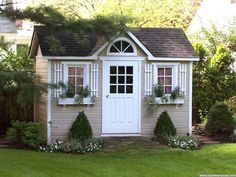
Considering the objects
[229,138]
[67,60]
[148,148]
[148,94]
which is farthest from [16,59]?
[229,138]

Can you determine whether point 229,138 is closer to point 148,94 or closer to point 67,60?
point 148,94

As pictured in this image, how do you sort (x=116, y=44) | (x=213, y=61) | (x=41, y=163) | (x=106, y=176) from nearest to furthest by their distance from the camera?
1. (x=106, y=176)
2. (x=41, y=163)
3. (x=116, y=44)
4. (x=213, y=61)

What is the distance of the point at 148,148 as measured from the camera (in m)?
12.5

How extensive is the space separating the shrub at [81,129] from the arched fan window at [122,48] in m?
1.77

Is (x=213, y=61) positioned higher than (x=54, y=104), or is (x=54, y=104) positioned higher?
(x=213, y=61)

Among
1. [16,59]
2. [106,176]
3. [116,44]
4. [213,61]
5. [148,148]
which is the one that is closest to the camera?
[106,176]

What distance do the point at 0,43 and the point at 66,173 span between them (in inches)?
130

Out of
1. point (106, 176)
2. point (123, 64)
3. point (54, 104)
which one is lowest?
point (106, 176)

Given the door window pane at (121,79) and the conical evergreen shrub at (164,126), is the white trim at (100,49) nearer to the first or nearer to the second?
the door window pane at (121,79)

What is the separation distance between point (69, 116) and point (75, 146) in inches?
48.6

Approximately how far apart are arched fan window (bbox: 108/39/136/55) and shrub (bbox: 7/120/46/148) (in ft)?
8.77

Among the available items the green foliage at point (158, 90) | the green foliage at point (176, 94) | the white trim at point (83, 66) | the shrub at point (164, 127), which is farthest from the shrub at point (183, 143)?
the white trim at point (83, 66)

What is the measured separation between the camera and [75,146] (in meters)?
12.1

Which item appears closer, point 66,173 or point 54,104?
point 66,173
